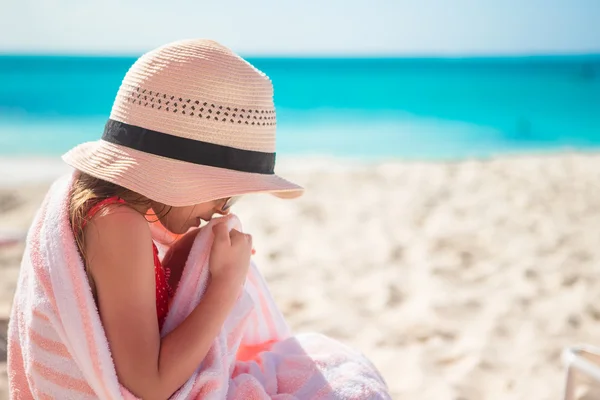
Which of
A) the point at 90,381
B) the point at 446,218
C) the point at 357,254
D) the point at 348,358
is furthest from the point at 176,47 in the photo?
the point at 446,218

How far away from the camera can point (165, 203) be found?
49.1 inches

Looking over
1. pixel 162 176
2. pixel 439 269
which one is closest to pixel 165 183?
pixel 162 176

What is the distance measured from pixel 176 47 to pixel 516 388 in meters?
1.87

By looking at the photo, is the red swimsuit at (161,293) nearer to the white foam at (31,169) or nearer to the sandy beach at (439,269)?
the sandy beach at (439,269)

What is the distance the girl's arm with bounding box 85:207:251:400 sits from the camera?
1169 mm

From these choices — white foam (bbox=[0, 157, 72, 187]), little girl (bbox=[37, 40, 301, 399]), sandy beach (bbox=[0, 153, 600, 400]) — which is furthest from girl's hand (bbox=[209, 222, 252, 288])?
white foam (bbox=[0, 157, 72, 187])

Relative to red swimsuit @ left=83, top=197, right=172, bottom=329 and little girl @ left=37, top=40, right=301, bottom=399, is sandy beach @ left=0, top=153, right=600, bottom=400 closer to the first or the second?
red swimsuit @ left=83, top=197, right=172, bottom=329

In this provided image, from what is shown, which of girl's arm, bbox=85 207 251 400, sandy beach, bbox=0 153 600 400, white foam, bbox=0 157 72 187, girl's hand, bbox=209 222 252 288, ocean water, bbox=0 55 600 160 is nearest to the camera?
girl's arm, bbox=85 207 251 400

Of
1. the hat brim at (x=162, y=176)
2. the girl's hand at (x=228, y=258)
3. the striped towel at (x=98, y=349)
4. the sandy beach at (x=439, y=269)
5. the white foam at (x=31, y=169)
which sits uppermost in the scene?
the hat brim at (x=162, y=176)

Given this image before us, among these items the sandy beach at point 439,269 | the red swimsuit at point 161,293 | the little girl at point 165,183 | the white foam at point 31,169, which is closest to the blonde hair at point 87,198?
the little girl at point 165,183

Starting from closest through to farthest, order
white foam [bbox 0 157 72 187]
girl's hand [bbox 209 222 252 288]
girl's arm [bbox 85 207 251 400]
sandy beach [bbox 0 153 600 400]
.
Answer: girl's arm [bbox 85 207 251 400] → girl's hand [bbox 209 222 252 288] → sandy beach [bbox 0 153 600 400] → white foam [bbox 0 157 72 187]

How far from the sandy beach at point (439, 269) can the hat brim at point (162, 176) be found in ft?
4.23

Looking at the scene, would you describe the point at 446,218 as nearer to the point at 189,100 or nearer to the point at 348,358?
the point at 348,358

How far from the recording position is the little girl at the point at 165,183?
1.18m
